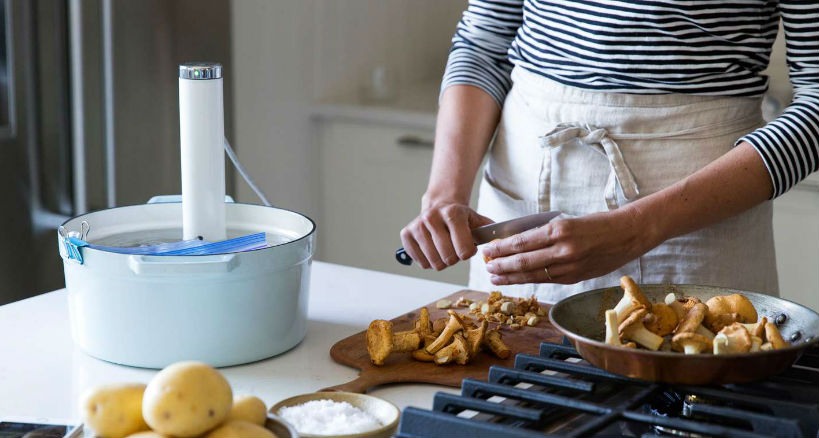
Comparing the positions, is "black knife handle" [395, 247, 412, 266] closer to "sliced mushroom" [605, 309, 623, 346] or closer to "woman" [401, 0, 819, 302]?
"woman" [401, 0, 819, 302]

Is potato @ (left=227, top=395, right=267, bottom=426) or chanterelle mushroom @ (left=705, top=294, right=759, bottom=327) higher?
chanterelle mushroom @ (left=705, top=294, right=759, bottom=327)

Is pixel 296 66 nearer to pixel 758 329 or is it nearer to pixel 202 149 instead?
pixel 202 149

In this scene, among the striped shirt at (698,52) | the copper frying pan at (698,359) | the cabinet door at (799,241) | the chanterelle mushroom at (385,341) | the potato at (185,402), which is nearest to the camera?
the potato at (185,402)

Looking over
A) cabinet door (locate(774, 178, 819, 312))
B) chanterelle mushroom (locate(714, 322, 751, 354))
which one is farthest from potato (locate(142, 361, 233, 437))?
cabinet door (locate(774, 178, 819, 312))

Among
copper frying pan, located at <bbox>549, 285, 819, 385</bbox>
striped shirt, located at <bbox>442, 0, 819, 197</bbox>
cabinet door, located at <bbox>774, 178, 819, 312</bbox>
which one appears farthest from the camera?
cabinet door, located at <bbox>774, 178, 819, 312</bbox>

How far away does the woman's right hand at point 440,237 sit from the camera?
119 cm

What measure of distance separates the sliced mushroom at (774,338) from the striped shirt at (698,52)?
45 centimetres

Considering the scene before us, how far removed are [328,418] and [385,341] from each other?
0.20 meters

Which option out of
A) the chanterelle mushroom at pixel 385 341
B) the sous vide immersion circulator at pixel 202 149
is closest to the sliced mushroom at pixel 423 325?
the chanterelle mushroom at pixel 385 341

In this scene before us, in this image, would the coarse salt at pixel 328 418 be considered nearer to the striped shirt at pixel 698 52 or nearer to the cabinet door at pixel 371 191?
the striped shirt at pixel 698 52

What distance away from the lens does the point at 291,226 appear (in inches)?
44.3

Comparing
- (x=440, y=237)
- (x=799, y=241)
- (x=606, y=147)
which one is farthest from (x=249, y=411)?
(x=799, y=241)

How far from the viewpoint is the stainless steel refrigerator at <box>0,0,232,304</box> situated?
85.4 inches

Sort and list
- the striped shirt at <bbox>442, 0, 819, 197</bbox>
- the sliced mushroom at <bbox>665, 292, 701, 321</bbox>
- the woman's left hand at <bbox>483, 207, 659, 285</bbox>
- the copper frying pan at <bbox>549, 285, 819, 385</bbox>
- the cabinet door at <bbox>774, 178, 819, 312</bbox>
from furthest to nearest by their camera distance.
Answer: the cabinet door at <bbox>774, 178, 819, 312</bbox> < the striped shirt at <bbox>442, 0, 819, 197</bbox> < the woman's left hand at <bbox>483, 207, 659, 285</bbox> < the sliced mushroom at <bbox>665, 292, 701, 321</bbox> < the copper frying pan at <bbox>549, 285, 819, 385</bbox>
